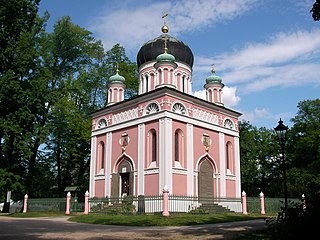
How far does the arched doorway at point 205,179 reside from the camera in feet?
77.8

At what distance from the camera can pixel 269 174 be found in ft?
130

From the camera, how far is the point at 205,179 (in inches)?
952

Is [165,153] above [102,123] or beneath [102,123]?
beneath

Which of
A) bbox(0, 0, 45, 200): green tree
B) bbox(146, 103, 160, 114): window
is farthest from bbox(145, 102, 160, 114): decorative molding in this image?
bbox(0, 0, 45, 200): green tree

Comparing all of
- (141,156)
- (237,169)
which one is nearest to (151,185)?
(141,156)

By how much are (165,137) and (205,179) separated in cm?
458

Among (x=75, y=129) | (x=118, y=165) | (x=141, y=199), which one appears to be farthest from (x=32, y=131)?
(x=141, y=199)

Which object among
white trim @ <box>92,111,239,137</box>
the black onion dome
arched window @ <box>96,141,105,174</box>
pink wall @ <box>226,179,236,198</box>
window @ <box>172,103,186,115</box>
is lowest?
pink wall @ <box>226,179,236,198</box>

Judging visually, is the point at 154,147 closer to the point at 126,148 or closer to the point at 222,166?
the point at 126,148

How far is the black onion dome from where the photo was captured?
28109 mm

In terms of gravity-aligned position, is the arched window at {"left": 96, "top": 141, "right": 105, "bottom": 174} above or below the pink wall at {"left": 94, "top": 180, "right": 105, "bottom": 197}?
above

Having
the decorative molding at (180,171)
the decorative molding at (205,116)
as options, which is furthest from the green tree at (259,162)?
the decorative molding at (180,171)

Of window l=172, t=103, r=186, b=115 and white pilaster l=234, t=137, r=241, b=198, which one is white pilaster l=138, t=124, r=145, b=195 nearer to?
window l=172, t=103, r=186, b=115

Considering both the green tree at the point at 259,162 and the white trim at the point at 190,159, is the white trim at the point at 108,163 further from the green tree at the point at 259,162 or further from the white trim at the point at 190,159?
the green tree at the point at 259,162
